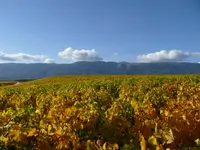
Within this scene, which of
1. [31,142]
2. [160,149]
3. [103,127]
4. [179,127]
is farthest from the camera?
[103,127]

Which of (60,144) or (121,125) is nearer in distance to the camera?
(60,144)

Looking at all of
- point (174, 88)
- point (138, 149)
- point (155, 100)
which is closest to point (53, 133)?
point (138, 149)

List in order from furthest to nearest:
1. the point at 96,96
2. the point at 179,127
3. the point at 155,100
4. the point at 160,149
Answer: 1. the point at 96,96
2. the point at 155,100
3. the point at 179,127
4. the point at 160,149

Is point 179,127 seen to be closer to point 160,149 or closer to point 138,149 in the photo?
point 138,149

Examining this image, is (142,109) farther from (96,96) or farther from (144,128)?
(96,96)

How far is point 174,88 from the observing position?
49.8 feet

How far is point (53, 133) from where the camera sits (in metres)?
5.20

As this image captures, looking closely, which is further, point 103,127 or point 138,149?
point 103,127

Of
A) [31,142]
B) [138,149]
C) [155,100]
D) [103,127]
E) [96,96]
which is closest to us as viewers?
[138,149]

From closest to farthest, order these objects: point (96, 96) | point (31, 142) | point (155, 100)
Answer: point (31, 142), point (155, 100), point (96, 96)

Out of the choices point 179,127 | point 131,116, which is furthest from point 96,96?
point 179,127

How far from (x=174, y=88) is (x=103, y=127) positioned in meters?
9.03

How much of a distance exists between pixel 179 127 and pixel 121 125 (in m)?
1.26

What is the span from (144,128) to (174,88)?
9.42 meters
